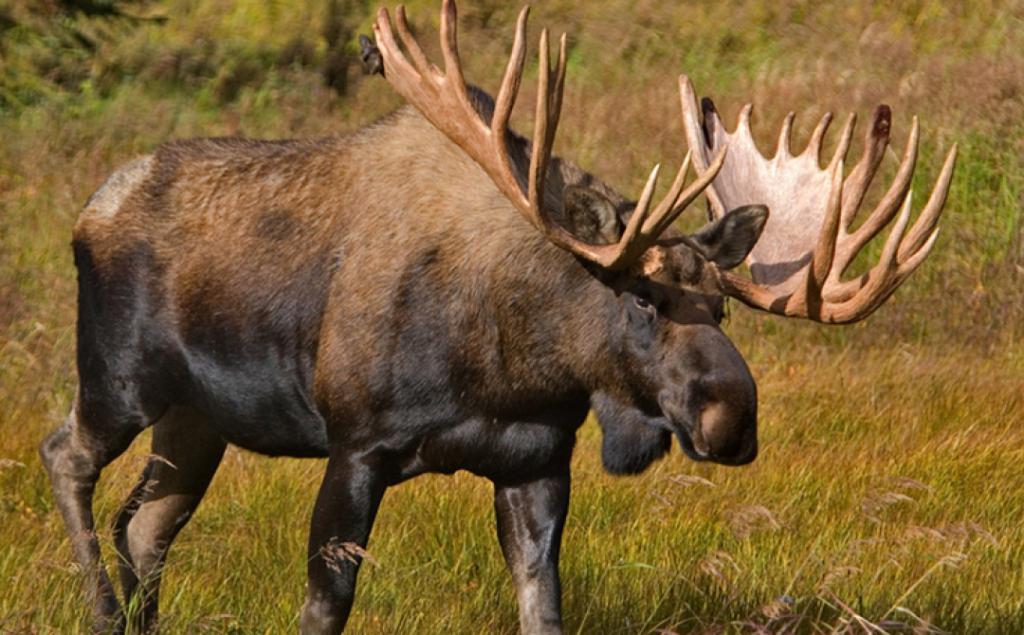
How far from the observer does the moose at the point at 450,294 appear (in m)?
4.77

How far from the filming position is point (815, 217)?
535cm

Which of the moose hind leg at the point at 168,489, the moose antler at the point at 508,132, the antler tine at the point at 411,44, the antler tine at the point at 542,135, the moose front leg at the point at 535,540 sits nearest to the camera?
the antler tine at the point at 542,135

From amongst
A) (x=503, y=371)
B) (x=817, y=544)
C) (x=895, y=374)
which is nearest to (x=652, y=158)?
(x=895, y=374)

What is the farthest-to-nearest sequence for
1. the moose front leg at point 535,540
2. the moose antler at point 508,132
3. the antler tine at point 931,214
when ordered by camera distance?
1. the moose front leg at point 535,540
2. the antler tine at point 931,214
3. the moose antler at point 508,132

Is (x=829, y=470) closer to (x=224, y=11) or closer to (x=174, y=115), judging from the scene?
(x=174, y=115)

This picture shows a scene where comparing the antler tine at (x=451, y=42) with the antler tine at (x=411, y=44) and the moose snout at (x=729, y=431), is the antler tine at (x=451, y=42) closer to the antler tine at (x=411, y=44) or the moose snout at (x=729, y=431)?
the antler tine at (x=411, y=44)

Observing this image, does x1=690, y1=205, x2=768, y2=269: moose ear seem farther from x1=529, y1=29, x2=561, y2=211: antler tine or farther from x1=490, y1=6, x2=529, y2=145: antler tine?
x1=490, y1=6, x2=529, y2=145: antler tine

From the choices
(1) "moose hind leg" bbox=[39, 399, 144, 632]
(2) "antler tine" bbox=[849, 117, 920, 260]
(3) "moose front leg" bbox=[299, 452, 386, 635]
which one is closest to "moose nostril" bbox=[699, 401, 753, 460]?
(2) "antler tine" bbox=[849, 117, 920, 260]

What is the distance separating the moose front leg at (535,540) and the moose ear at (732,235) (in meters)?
0.78

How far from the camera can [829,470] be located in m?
7.18

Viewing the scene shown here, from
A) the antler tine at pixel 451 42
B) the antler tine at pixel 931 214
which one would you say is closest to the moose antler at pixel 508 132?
the antler tine at pixel 451 42

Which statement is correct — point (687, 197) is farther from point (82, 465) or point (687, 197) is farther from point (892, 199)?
point (82, 465)

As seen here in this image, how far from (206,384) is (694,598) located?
1.48 metres

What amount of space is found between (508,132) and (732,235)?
2.19 ft
